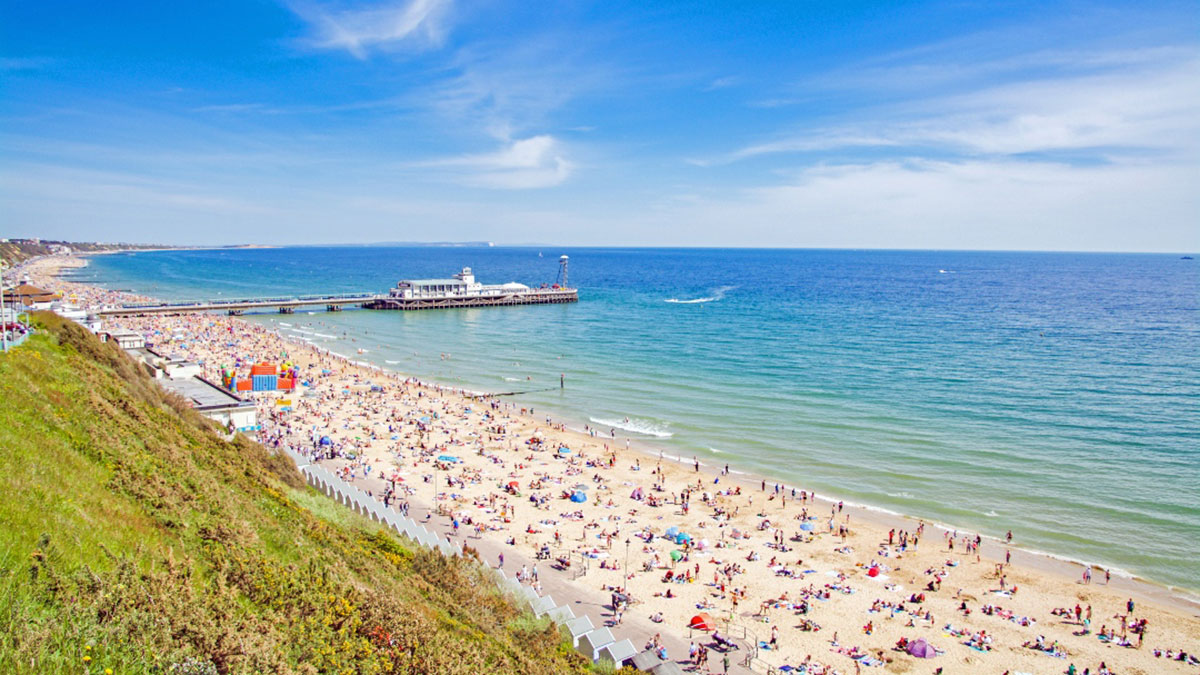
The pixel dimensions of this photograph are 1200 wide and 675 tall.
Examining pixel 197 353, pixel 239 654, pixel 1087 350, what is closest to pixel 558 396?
pixel 197 353

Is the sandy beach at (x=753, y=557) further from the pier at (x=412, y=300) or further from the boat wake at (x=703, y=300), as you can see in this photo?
the boat wake at (x=703, y=300)

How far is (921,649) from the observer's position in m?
20.8

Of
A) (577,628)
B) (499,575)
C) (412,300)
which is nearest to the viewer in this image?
(577,628)

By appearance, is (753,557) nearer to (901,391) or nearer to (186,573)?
(186,573)

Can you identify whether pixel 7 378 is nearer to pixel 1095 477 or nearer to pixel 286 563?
pixel 286 563

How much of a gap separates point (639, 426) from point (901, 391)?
22.0 m

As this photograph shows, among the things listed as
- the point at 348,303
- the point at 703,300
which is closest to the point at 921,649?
the point at 703,300

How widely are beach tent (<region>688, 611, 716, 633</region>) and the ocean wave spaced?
21.0 meters

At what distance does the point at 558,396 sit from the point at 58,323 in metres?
32.3

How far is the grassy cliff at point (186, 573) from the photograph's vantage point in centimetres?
778

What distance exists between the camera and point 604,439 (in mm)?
43250

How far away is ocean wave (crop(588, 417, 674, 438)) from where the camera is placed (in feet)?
144

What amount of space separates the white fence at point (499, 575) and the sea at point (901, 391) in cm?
1923

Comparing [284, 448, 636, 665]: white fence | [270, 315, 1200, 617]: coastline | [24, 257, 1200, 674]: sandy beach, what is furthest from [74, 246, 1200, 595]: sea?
[284, 448, 636, 665]: white fence
